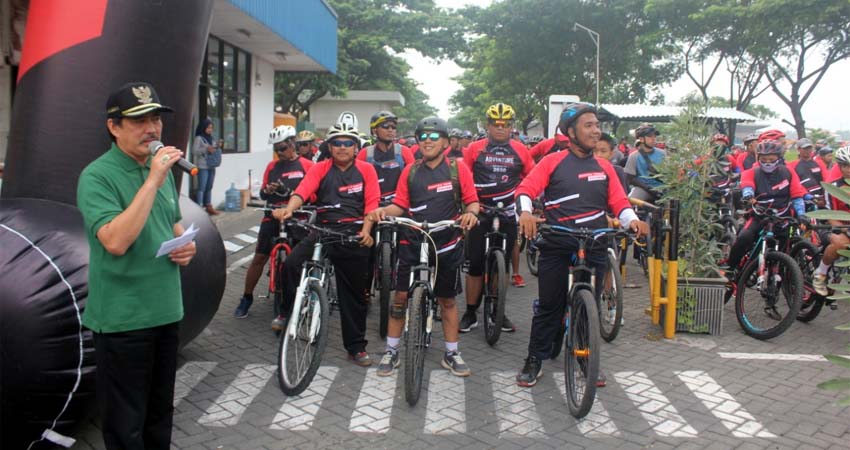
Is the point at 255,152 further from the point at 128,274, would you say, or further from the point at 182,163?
the point at 182,163

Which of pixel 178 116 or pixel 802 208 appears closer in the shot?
pixel 178 116

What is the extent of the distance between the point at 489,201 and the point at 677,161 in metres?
1.79

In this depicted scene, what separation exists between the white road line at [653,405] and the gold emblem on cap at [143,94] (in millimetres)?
3416

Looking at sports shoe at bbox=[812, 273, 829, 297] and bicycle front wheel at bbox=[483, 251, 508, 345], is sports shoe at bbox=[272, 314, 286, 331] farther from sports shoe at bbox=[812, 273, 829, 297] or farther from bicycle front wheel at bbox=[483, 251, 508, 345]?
sports shoe at bbox=[812, 273, 829, 297]

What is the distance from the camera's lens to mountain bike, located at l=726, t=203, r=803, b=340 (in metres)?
6.46

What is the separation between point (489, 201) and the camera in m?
7.11

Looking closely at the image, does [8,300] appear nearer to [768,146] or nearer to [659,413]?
[659,413]

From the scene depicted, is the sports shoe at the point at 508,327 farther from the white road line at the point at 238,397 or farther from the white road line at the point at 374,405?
the white road line at the point at 238,397

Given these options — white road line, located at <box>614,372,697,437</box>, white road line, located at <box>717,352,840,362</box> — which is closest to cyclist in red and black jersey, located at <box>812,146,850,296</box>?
white road line, located at <box>717,352,840,362</box>

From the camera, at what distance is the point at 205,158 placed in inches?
541

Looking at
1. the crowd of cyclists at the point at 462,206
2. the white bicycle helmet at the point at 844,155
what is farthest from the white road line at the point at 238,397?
the white bicycle helmet at the point at 844,155

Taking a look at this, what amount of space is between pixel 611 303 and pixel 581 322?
1803 millimetres

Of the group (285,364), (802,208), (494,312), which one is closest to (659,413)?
(494,312)

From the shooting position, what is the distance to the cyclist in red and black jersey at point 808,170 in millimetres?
9500
